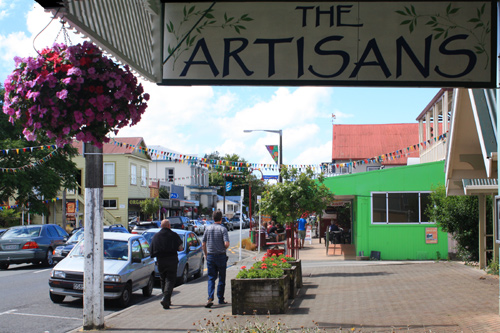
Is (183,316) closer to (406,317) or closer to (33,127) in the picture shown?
(406,317)

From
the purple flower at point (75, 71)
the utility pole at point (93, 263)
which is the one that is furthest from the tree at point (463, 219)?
the purple flower at point (75, 71)

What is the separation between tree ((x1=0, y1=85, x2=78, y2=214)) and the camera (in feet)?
109

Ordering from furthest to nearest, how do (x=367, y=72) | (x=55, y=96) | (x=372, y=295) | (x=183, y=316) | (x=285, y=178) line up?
1. (x=285, y=178)
2. (x=372, y=295)
3. (x=183, y=316)
4. (x=367, y=72)
5. (x=55, y=96)

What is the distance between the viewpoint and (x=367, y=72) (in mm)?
6242

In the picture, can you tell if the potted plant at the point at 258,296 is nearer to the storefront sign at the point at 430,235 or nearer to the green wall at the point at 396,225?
the green wall at the point at 396,225

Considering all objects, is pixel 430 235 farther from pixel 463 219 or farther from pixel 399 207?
pixel 463 219

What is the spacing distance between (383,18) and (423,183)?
17096mm

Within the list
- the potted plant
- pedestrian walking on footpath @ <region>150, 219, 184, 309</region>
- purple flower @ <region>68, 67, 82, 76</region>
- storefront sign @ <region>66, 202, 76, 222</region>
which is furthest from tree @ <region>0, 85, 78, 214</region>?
purple flower @ <region>68, 67, 82, 76</region>

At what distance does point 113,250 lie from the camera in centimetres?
1299

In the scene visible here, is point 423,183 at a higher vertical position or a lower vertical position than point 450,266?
higher

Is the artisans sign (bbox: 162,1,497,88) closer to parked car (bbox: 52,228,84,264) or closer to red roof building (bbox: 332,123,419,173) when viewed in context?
parked car (bbox: 52,228,84,264)

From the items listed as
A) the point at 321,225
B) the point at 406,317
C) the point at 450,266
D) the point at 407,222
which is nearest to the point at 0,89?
the point at 321,225

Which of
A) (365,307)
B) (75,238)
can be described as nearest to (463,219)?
(365,307)

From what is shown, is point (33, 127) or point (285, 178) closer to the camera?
point (33, 127)
